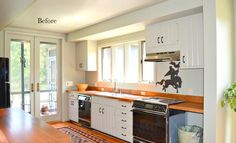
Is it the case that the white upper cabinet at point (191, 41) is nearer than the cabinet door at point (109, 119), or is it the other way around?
the white upper cabinet at point (191, 41)

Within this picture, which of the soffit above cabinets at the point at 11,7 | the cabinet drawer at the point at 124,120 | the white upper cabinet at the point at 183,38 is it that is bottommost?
the cabinet drawer at the point at 124,120

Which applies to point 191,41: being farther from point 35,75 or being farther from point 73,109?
point 35,75

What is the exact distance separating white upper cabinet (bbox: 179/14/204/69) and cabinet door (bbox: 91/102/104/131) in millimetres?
2192

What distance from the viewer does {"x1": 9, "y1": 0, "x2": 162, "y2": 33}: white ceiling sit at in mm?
3148

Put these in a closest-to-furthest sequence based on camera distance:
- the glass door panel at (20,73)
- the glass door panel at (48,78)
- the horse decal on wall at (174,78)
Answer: the horse decal on wall at (174,78) → the glass door panel at (20,73) → the glass door panel at (48,78)

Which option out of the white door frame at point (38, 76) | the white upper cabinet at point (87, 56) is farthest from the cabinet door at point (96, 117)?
the white door frame at point (38, 76)

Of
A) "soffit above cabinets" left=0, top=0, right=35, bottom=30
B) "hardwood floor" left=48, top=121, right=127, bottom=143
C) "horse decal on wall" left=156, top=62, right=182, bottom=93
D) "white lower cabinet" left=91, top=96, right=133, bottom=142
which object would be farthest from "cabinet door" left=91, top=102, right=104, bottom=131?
"soffit above cabinets" left=0, top=0, right=35, bottom=30

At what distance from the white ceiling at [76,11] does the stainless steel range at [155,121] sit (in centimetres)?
163

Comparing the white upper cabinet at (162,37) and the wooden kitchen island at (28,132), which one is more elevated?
the white upper cabinet at (162,37)

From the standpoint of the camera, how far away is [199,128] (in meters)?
3.12

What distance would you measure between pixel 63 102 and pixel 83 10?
9.99 ft

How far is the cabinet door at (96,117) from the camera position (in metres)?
4.47

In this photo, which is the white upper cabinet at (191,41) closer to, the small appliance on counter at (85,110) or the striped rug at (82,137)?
the striped rug at (82,137)

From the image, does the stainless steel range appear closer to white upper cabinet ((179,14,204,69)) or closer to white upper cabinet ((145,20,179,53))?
white upper cabinet ((179,14,204,69))
